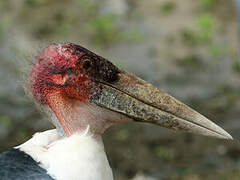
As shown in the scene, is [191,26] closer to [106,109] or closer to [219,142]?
[219,142]

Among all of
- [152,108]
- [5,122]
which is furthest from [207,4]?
[152,108]

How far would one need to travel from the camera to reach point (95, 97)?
3.33 metres

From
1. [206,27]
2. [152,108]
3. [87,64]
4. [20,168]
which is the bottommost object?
[20,168]

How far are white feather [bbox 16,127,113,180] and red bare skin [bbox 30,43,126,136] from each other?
0.09 metres

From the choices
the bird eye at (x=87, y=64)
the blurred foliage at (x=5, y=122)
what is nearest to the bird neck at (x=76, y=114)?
the bird eye at (x=87, y=64)

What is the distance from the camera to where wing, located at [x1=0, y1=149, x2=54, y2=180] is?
9.95ft

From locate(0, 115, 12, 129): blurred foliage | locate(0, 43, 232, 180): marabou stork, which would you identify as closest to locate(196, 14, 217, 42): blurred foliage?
locate(0, 115, 12, 129): blurred foliage

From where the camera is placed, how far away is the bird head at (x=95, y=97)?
3316mm

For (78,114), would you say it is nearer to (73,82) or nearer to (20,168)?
(73,82)

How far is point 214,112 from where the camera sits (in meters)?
7.19

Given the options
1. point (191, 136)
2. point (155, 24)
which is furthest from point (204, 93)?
point (155, 24)

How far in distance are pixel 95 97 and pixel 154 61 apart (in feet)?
15.8

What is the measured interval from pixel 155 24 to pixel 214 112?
2.07 m

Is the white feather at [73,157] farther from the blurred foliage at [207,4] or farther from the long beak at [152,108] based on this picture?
the blurred foliage at [207,4]
